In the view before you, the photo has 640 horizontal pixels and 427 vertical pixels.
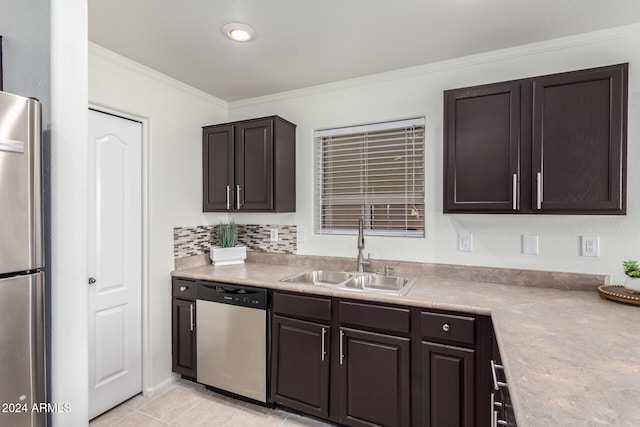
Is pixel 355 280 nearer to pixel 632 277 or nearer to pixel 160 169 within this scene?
pixel 632 277

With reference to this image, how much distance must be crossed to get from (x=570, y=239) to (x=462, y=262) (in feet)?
2.14

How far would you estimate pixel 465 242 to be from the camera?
230cm

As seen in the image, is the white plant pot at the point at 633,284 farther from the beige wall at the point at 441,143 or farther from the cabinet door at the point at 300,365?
the cabinet door at the point at 300,365

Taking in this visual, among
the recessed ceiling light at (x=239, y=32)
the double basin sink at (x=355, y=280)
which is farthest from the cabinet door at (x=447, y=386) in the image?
the recessed ceiling light at (x=239, y=32)

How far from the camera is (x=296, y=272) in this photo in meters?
2.63

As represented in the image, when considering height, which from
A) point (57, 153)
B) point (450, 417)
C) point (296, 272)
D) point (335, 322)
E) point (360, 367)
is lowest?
point (450, 417)

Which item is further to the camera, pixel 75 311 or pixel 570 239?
pixel 570 239

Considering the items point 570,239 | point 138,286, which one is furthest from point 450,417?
point 138,286

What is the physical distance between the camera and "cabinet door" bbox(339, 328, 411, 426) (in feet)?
6.04

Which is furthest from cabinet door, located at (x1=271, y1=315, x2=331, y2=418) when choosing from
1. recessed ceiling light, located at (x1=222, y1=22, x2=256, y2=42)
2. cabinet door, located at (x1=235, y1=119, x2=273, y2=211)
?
recessed ceiling light, located at (x1=222, y1=22, x2=256, y2=42)

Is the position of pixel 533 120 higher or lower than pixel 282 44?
lower

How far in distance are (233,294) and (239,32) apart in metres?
1.74

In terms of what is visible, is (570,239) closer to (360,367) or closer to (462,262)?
(462,262)

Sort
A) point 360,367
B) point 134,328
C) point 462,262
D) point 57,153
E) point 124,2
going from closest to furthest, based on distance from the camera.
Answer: point 57,153 < point 124,2 < point 360,367 < point 462,262 < point 134,328
